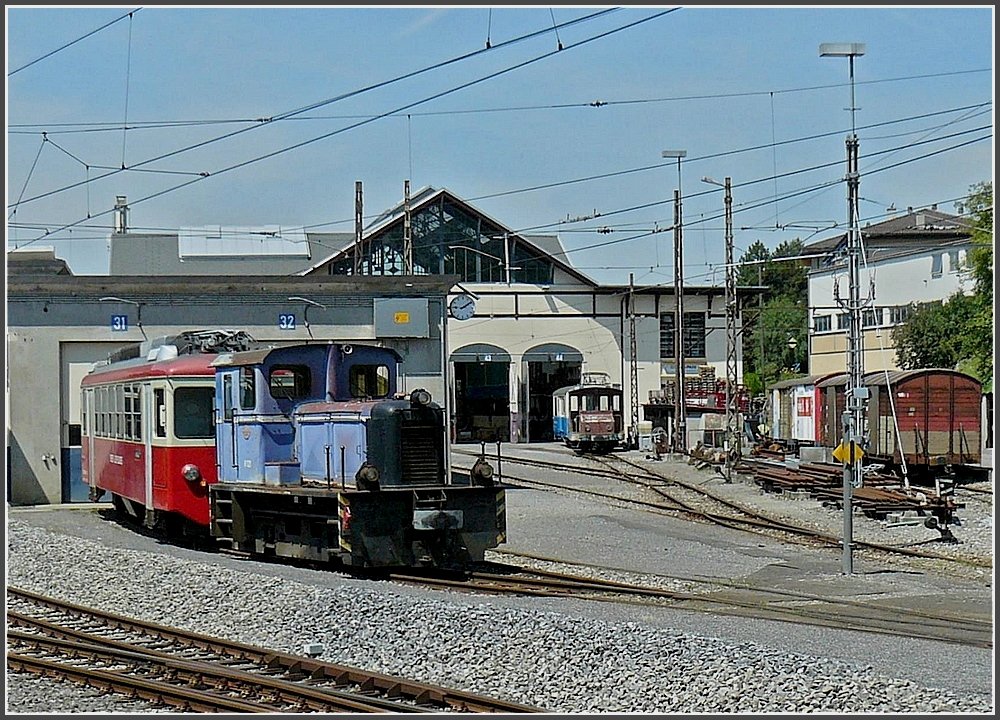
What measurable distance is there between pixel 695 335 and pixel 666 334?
163cm

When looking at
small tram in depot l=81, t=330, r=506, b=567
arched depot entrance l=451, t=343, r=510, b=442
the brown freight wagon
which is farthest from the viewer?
arched depot entrance l=451, t=343, r=510, b=442

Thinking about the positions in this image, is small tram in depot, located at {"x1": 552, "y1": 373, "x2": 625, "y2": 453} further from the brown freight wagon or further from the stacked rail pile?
the brown freight wagon

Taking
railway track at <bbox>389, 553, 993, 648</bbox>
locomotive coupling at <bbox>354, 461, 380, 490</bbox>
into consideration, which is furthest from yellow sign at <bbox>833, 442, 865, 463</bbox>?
locomotive coupling at <bbox>354, 461, 380, 490</bbox>

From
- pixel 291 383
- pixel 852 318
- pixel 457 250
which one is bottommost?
pixel 291 383

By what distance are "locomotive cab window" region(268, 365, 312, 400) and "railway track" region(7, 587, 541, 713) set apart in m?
4.33

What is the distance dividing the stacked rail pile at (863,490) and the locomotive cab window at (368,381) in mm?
10525

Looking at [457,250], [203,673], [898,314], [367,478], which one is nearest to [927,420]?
[367,478]

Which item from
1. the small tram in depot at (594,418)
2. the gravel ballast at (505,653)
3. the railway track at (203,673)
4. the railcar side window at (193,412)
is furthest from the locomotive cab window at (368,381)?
the small tram in depot at (594,418)

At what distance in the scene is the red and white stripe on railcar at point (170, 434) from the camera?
18.4m

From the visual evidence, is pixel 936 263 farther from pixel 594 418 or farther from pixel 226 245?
pixel 226 245

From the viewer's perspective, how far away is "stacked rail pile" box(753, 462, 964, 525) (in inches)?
889

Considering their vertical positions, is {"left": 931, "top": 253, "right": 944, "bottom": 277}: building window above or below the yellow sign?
above

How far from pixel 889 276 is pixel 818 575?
46661mm

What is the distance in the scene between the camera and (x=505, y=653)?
10484 mm
